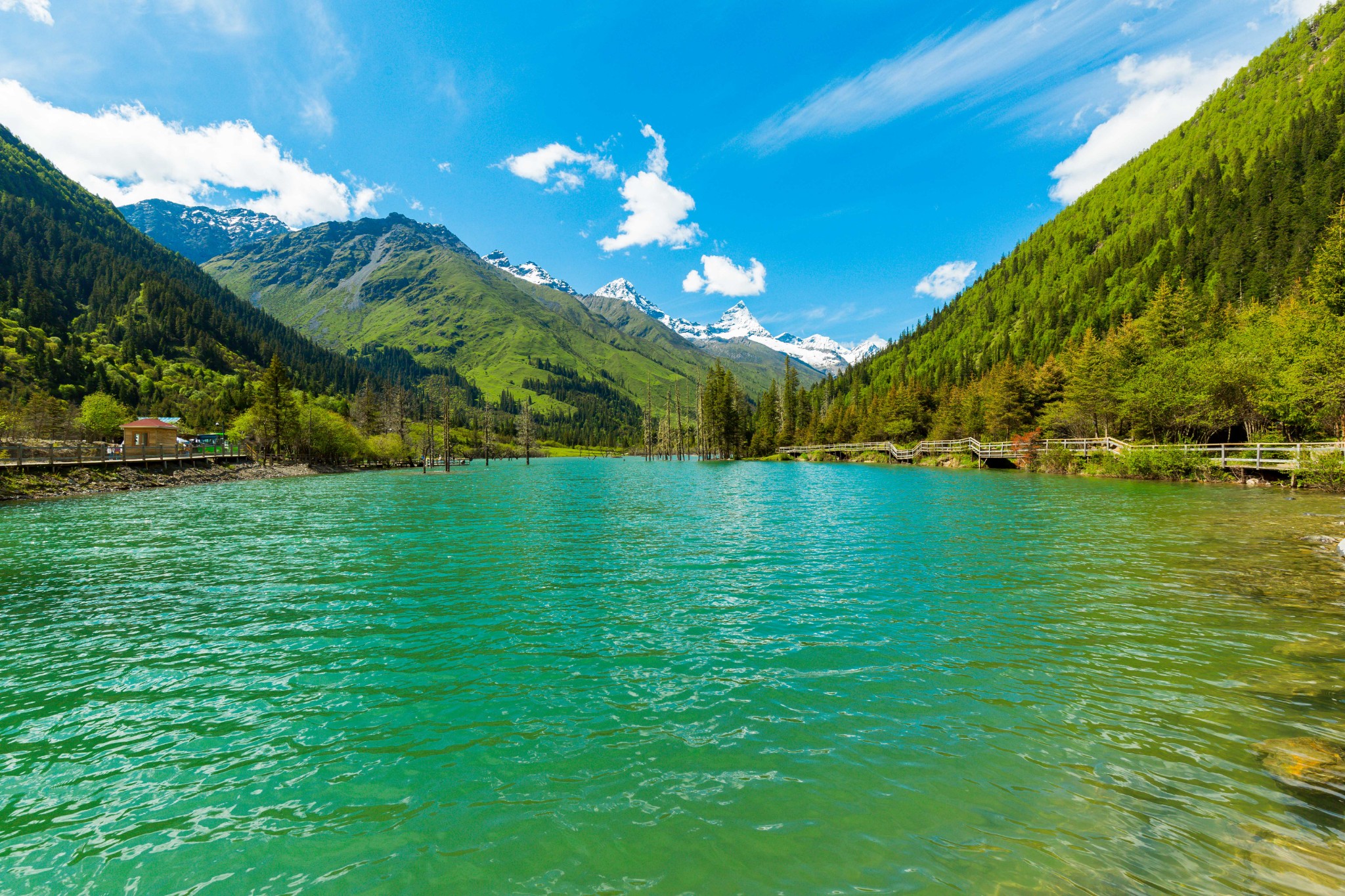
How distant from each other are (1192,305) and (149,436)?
498ft

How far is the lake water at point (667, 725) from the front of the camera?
223 inches

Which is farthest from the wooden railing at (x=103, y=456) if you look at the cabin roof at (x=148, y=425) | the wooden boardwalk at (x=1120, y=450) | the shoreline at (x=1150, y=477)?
the wooden boardwalk at (x=1120, y=450)

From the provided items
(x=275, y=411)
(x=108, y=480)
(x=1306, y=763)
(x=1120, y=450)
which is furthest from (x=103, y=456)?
(x=1120, y=450)

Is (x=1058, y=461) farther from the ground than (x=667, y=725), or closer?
farther from the ground

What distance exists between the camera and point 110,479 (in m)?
56.8

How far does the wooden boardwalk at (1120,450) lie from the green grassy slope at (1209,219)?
31.9 meters

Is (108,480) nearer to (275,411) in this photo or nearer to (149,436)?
(149,436)

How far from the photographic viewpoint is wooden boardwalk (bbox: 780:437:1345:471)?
43844 millimetres

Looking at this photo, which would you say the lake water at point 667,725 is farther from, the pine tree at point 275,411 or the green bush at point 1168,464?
the pine tree at point 275,411

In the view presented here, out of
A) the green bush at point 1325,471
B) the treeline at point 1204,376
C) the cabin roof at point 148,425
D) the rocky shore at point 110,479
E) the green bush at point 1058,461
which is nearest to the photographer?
the green bush at point 1325,471

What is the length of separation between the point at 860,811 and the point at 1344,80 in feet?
800

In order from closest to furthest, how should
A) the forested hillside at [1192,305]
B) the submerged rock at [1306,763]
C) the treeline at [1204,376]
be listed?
the submerged rock at [1306,763]
the treeline at [1204,376]
the forested hillside at [1192,305]

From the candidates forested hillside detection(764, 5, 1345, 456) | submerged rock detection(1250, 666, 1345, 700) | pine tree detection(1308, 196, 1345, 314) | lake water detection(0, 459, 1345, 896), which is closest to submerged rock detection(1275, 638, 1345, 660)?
lake water detection(0, 459, 1345, 896)

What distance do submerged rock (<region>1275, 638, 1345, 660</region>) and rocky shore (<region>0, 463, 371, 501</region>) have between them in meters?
76.6
